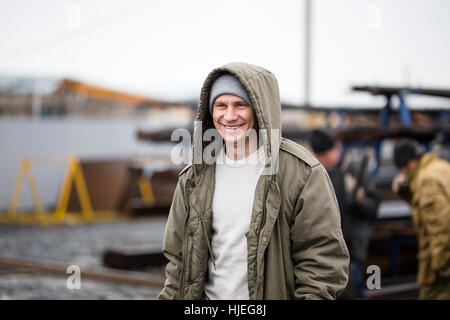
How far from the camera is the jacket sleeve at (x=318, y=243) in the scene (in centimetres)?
215

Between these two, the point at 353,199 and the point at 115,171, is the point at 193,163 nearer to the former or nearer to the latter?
the point at 353,199

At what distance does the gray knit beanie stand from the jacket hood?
0.10ft

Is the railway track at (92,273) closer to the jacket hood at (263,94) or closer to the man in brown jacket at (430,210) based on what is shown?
the man in brown jacket at (430,210)

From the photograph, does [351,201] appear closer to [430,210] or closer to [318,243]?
[430,210]

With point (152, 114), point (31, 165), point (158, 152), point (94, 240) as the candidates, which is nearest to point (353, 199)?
point (94, 240)

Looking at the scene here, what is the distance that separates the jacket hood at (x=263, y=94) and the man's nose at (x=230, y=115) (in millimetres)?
97

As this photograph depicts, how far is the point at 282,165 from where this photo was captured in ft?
7.38

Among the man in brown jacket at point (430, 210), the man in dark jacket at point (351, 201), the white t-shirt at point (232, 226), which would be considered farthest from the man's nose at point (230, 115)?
the man in brown jacket at point (430, 210)

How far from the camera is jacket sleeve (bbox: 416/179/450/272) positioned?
4520mm

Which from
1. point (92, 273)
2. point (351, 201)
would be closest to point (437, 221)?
point (351, 201)

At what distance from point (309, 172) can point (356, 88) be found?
3.61 meters

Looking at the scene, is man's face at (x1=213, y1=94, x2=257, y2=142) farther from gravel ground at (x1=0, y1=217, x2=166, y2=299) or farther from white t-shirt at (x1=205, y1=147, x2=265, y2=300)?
gravel ground at (x1=0, y1=217, x2=166, y2=299)

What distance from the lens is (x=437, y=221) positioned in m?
4.54

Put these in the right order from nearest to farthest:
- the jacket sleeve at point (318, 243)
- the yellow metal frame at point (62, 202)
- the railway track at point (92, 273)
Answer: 1. the jacket sleeve at point (318, 243)
2. the railway track at point (92, 273)
3. the yellow metal frame at point (62, 202)
